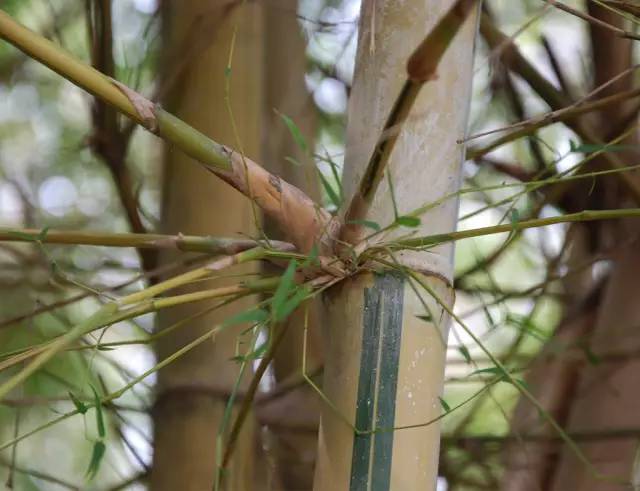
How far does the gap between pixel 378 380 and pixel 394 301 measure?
0.13ft

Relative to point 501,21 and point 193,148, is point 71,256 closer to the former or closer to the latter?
point 501,21

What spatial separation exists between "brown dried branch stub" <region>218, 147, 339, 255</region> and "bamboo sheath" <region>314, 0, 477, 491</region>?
2cm

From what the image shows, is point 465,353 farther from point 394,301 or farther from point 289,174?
point 289,174

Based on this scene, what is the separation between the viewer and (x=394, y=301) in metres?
0.49

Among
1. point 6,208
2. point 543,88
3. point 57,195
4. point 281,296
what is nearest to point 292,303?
point 281,296

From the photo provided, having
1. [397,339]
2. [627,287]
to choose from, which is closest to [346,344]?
[397,339]

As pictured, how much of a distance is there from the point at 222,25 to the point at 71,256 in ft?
1.23

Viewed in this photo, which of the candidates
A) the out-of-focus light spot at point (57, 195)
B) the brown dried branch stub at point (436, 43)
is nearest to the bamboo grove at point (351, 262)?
the brown dried branch stub at point (436, 43)

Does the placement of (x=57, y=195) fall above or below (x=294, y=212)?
above

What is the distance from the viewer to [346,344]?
50 centimetres

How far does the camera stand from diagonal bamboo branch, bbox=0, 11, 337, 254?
411 millimetres

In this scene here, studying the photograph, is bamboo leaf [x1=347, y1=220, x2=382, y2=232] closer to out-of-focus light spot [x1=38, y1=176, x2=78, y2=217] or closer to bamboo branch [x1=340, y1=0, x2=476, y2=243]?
bamboo branch [x1=340, y1=0, x2=476, y2=243]

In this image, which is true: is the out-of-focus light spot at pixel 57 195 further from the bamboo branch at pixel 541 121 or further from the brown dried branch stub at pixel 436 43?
the brown dried branch stub at pixel 436 43

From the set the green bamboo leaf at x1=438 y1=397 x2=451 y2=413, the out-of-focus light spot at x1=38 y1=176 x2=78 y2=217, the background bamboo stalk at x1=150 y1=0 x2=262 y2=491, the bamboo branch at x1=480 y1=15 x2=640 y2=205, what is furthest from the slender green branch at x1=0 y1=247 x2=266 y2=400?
the out-of-focus light spot at x1=38 y1=176 x2=78 y2=217
